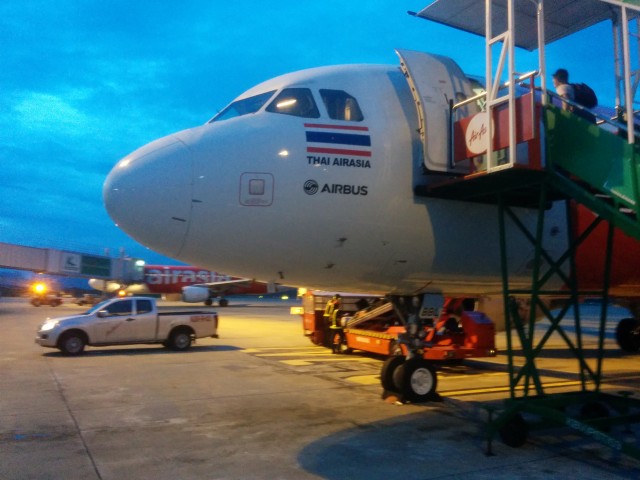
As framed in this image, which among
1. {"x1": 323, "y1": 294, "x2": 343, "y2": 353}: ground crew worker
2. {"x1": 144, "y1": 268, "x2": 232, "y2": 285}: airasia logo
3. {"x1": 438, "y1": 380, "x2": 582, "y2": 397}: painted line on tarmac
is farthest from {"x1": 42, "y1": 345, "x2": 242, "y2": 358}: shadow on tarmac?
{"x1": 144, "y1": 268, "x2": 232, "y2": 285}: airasia logo

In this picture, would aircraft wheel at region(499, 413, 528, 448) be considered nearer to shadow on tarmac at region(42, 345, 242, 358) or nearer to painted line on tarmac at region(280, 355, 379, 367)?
painted line on tarmac at region(280, 355, 379, 367)

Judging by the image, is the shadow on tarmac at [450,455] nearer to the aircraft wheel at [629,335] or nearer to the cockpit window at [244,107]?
the cockpit window at [244,107]

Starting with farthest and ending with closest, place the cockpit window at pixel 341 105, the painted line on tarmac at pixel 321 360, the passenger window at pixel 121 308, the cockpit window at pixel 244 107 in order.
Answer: the passenger window at pixel 121 308
the painted line on tarmac at pixel 321 360
the cockpit window at pixel 244 107
the cockpit window at pixel 341 105

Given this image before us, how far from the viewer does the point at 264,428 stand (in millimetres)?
7531

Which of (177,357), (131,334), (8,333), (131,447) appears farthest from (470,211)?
(8,333)

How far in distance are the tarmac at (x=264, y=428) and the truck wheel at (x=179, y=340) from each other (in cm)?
370

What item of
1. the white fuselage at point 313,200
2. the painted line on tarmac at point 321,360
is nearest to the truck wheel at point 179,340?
the painted line on tarmac at point 321,360

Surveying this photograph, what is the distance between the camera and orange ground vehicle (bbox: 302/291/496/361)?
1144cm

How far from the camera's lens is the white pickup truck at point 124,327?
642 inches

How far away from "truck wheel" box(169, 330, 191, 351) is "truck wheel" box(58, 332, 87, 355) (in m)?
2.63

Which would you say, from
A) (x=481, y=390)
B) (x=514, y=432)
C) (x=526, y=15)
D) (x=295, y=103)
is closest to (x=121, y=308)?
(x=481, y=390)

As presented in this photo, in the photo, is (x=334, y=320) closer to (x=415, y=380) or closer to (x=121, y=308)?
(x=121, y=308)

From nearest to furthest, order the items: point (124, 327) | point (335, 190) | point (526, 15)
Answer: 1. point (335, 190)
2. point (526, 15)
3. point (124, 327)

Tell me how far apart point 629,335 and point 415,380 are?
12.6 m
